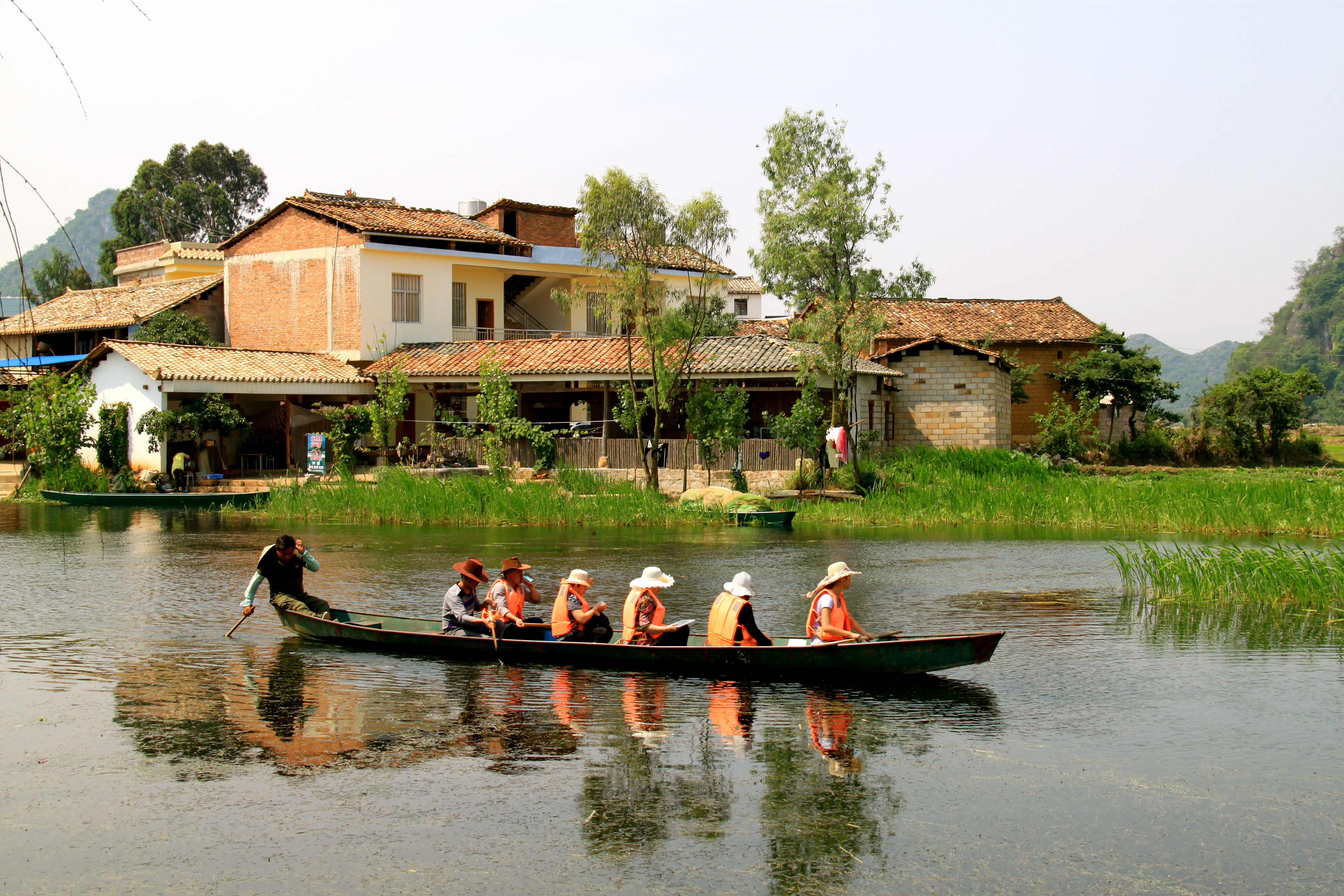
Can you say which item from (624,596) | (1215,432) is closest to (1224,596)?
(624,596)

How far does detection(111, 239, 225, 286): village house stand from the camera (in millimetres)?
46094

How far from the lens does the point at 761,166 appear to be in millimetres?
27797

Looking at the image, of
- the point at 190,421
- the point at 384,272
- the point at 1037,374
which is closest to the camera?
the point at 190,421

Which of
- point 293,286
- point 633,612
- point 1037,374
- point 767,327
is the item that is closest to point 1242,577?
point 633,612

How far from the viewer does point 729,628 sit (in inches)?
432

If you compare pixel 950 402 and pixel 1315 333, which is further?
pixel 1315 333

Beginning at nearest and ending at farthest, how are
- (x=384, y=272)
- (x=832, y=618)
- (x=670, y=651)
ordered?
(x=832, y=618) < (x=670, y=651) < (x=384, y=272)

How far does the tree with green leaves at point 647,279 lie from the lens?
26.3 m

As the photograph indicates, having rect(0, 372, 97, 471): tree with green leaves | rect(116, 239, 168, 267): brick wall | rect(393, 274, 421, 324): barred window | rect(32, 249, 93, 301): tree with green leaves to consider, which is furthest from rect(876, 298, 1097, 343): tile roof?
rect(32, 249, 93, 301): tree with green leaves

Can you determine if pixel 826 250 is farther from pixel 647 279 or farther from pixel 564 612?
pixel 564 612

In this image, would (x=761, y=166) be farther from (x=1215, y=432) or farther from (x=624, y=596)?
(x=1215, y=432)

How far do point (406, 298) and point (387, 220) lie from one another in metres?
2.44

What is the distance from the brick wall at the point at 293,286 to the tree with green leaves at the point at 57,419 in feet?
20.4

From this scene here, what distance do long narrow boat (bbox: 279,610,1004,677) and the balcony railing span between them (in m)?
21.9
